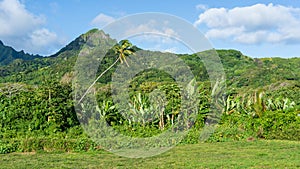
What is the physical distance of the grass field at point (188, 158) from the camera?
265 inches

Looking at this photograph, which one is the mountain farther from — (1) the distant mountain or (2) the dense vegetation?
(1) the distant mountain

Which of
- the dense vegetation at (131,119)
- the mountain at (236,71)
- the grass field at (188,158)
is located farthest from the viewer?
the mountain at (236,71)

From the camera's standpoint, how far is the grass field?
6742 millimetres

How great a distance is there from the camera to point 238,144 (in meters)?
9.39

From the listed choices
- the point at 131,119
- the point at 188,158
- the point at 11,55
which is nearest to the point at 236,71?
the point at 131,119

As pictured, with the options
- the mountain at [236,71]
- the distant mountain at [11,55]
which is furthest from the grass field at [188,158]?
the distant mountain at [11,55]

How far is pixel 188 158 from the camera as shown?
24.6 ft

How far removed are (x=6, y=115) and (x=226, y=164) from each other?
7538mm

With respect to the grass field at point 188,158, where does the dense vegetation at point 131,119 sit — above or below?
above

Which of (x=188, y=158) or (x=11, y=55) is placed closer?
(x=188, y=158)

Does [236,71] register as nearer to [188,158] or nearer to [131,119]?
[131,119]

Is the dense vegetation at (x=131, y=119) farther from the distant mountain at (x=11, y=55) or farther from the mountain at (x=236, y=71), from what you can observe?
the distant mountain at (x=11, y=55)

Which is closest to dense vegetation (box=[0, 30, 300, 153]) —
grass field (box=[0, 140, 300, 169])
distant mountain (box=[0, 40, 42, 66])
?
grass field (box=[0, 140, 300, 169])

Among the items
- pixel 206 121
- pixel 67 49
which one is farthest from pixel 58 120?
pixel 67 49
